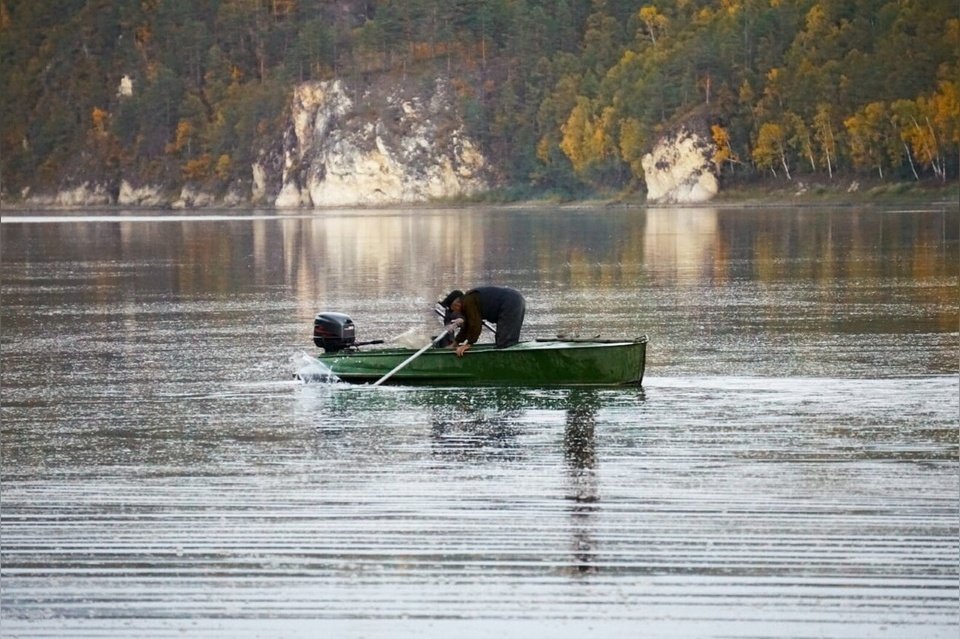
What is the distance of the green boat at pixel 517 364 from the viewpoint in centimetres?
2462

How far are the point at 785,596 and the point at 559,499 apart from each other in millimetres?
3941

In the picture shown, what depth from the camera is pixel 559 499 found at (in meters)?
17.1

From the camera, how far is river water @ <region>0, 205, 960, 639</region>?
13414mm

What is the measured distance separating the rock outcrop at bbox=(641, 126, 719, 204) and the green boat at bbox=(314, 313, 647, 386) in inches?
5437

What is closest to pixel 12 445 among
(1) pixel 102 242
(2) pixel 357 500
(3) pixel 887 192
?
(2) pixel 357 500

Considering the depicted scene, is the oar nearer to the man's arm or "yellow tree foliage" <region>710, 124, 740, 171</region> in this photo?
the man's arm

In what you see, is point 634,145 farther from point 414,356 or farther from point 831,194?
point 414,356

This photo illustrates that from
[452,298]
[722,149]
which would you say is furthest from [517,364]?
[722,149]

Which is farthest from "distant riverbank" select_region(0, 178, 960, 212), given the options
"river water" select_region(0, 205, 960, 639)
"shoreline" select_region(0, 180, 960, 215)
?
"river water" select_region(0, 205, 960, 639)

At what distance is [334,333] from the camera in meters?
26.6

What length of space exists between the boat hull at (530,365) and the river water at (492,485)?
386mm

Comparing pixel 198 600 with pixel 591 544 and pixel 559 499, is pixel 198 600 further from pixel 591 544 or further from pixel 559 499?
pixel 559 499

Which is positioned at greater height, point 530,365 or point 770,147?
point 770,147

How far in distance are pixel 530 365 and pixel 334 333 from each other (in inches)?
128
